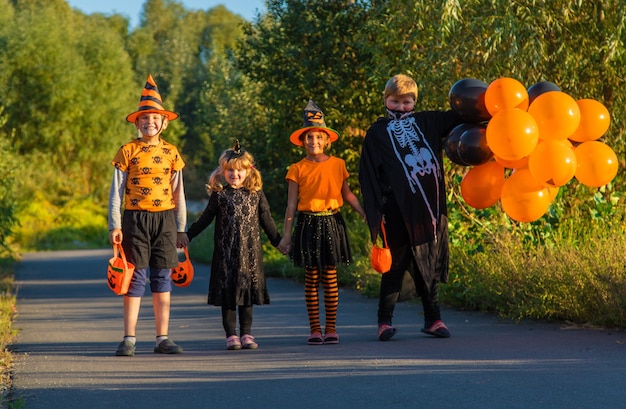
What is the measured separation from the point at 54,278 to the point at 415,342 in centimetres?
1147

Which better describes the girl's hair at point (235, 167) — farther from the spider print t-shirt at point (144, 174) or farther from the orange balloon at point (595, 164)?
the orange balloon at point (595, 164)

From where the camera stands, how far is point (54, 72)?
41938 millimetres

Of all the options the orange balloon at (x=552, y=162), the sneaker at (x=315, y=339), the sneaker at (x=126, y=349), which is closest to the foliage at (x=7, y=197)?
the sneaker at (x=126, y=349)

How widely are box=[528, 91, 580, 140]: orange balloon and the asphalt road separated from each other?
151 cm

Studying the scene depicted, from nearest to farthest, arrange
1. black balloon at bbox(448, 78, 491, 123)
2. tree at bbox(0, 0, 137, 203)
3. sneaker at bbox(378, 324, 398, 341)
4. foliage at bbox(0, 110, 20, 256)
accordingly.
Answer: black balloon at bbox(448, 78, 491, 123) < sneaker at bbox(378, 324, 398, 341) < foliage at bbox(0, 110, 20, 256) < tree at bbox(0, 0, 137, 203)

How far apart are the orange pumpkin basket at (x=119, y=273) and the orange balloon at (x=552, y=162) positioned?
3.03 meters

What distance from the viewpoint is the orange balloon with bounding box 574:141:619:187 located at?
26.2 ft

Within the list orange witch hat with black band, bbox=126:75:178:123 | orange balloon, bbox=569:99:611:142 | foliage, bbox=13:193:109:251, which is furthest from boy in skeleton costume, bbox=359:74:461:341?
foliage, bbox=13:193:109:251

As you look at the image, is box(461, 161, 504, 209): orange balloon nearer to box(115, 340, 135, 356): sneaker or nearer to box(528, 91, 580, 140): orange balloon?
box(528, 91, 580, 140): orange balloon

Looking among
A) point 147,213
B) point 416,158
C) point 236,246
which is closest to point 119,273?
point 147,213

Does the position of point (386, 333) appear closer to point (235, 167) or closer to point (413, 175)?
point (413, 175)

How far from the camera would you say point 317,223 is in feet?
29.1

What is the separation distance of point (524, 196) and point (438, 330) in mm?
1350

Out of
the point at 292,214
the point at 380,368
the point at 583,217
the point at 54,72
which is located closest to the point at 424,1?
the point at 583,217
